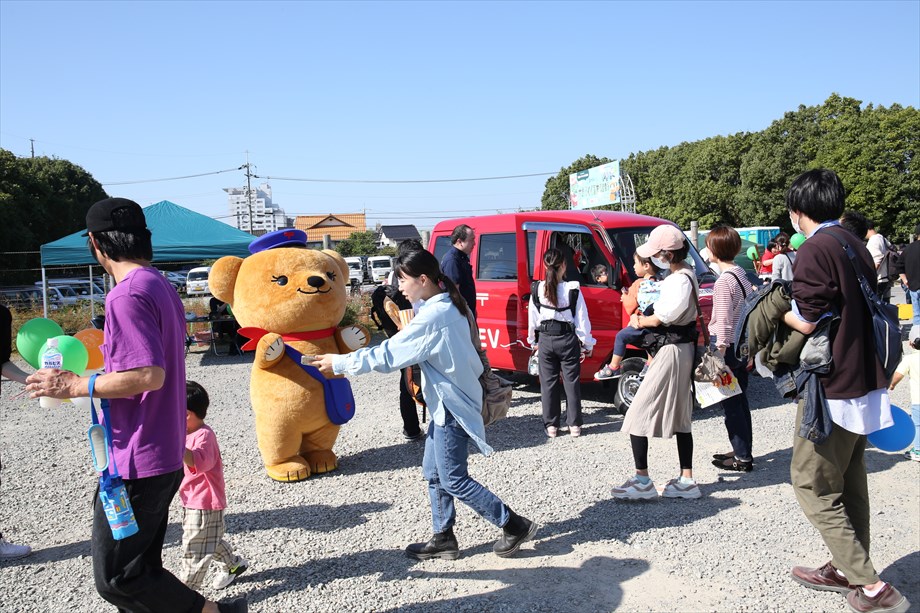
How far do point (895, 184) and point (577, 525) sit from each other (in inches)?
1314

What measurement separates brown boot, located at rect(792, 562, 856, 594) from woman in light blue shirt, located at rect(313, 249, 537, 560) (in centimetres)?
145

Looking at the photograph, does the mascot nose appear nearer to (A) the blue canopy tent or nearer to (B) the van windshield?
(B) the van windshield

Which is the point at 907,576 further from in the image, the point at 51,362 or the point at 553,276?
the point at 51,362

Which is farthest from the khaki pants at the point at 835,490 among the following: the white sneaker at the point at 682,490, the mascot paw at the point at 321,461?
the mascot paw at the point at 321,461

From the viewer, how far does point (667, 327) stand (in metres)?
4.53

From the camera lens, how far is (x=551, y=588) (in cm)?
353

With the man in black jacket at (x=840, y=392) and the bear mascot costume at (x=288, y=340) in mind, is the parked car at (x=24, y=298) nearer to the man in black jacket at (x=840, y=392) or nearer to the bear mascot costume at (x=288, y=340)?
the bear mascot costume at (x=288, y=340)

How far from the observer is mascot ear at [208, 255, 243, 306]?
5520 mm

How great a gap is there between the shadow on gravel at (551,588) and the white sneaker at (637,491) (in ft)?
2.58

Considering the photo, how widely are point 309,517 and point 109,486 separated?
91.3 inches

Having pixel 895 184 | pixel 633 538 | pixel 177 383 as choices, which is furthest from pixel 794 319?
pixel 895 184

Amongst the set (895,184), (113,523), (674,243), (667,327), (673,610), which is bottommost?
(673,610)

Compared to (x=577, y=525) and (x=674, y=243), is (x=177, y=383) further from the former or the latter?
(x=674, y=243)

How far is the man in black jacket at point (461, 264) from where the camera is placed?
6.39 metres
